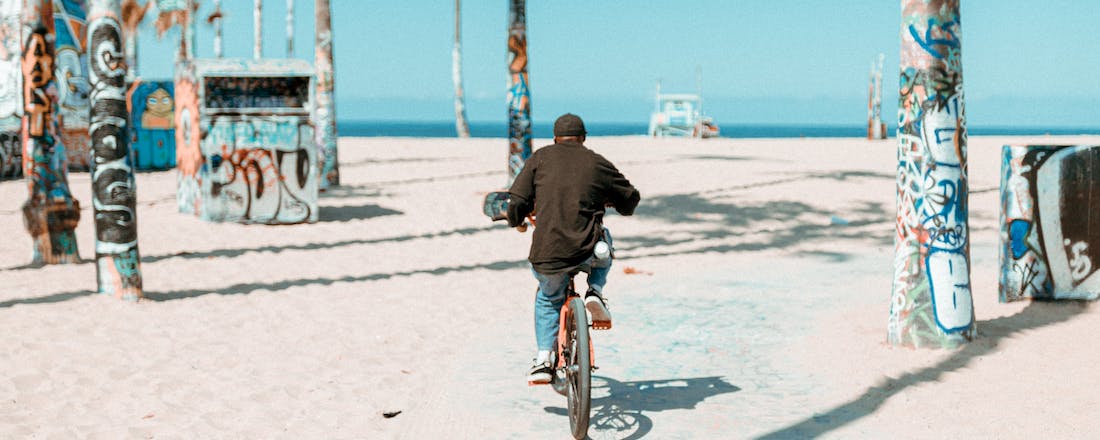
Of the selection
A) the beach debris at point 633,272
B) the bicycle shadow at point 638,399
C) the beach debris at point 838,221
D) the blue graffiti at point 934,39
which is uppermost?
the blue graffiti at point 934,39

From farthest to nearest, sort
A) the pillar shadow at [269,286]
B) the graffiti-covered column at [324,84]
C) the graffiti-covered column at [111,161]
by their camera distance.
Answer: the graffiti-covered column at [324,84] < the pillar shadow at [269,286] < the graffiti-covered column at [111,161]

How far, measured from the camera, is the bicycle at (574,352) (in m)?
4.46

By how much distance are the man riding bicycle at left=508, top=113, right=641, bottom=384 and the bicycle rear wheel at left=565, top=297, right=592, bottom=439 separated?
0.16m

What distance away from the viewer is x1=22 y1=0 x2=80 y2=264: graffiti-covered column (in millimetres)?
9805

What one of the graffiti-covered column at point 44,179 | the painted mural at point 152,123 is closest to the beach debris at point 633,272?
the graffiti-covered column at point 44,179

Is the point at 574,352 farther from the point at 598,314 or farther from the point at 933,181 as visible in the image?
the point at 933,181

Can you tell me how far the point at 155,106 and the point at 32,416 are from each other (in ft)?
63.1

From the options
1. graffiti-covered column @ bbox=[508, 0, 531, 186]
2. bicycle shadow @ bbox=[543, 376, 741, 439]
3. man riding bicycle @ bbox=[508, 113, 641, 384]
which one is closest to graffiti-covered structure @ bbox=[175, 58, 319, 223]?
graffiti-covered column @ bbox=[508, 0, 531, 186]

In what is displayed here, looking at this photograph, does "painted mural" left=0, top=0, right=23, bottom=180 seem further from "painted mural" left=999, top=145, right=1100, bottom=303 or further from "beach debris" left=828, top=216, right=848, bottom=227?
"painted mural" left=999, top=145, right=1100, bottom=303

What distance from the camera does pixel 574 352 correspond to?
185 inches

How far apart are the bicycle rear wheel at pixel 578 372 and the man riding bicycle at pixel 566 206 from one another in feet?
0.51

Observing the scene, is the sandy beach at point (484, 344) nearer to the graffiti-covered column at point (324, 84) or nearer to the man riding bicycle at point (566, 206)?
the man riding bicycle at point (566, 206)

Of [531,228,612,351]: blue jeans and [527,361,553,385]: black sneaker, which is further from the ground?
[531,228,612,351]: blue jeans

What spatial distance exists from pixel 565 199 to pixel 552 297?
0.52 metres
